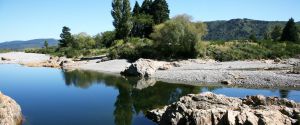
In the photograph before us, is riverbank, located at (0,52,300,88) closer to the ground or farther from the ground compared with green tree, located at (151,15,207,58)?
closer to the ground

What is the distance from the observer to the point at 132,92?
4062 cm

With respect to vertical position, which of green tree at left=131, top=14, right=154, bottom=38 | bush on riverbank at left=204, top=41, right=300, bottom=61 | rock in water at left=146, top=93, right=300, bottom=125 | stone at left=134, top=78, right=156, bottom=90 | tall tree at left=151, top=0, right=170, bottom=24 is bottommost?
stone at left=134, top=78, right=156, bottom=90

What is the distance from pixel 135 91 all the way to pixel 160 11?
56367 millimetres

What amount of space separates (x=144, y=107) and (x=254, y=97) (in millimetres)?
11091

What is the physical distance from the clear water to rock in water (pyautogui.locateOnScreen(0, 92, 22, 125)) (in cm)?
118

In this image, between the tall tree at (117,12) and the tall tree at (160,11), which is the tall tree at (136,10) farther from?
the tall tree at (117,12)

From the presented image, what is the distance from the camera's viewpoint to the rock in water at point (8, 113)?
Answer: 894 inches

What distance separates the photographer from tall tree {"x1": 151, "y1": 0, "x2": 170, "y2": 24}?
94.6m

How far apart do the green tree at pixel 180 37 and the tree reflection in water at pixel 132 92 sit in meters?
19.3

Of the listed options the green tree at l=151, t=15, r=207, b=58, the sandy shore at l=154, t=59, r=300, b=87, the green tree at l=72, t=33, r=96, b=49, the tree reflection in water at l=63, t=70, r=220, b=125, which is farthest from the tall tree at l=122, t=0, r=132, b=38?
the green tree at l=72, t=33, r=96, b=49

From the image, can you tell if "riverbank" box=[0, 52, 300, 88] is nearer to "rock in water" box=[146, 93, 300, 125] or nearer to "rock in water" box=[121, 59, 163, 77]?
"rock in water" box=[121, 59, 163, 77]

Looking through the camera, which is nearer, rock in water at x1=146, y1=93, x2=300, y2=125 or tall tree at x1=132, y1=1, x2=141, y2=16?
rock in water at x1=146, y1=93, x2=300, y2=125

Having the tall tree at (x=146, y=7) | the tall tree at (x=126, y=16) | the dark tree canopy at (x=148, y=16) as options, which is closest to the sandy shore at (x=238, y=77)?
the tall tree at (x=126, y=16)

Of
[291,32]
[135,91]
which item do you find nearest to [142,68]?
[135,91]
